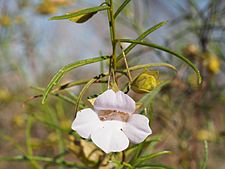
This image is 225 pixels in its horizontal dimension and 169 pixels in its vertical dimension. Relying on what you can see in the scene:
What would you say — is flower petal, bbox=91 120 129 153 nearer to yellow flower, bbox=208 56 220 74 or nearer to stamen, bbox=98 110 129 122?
stamen, bbox=98 110 129 122

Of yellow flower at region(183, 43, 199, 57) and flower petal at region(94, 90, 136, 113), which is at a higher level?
yellow flower at region(183, 43, 199, 57)

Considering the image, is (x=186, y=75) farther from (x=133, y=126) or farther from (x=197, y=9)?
(x=133, y=126)

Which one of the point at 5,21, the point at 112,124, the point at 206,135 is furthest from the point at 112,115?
the point at 5,21

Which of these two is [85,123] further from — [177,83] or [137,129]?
[177,83]

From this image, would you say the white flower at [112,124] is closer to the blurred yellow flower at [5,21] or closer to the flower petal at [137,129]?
the flower petal at [137,129]

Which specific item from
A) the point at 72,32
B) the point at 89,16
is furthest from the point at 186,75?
the point at 72,32

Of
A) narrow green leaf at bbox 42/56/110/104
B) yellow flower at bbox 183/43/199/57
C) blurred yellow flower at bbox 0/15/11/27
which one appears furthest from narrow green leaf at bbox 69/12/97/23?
blurred yellow flower at bbox 0/15/11/27
